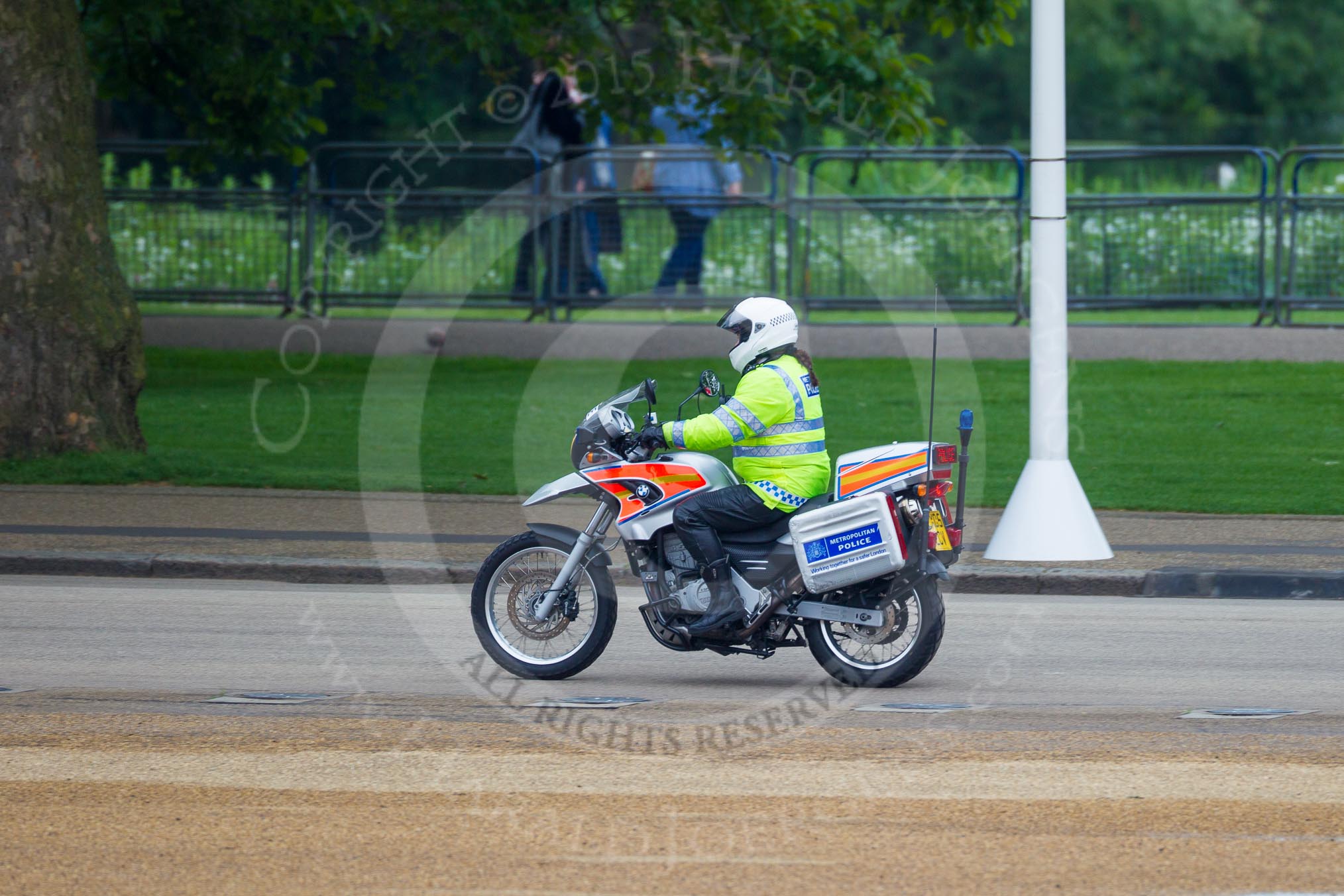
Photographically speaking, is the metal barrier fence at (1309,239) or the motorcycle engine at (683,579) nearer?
the motorcycle engine at (683,579)

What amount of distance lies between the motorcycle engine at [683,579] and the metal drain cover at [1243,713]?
1.87 meters

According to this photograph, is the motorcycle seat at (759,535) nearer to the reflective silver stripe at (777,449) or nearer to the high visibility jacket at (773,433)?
the high visibility jacket at (773,433)

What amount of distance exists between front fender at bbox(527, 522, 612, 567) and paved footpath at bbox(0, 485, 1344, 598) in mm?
2533

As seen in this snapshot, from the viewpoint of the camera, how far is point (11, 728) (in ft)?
21.6

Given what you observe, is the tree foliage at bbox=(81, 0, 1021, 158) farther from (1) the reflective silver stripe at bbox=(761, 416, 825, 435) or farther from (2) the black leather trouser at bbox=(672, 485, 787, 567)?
(2) the black leather trouser at bbox=(672, 485, 787, 567)

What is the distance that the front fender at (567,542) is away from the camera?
759 centimetres

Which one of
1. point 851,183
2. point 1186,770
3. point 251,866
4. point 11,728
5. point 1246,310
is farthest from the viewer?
point 851,183

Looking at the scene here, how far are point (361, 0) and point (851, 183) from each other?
18.0ft

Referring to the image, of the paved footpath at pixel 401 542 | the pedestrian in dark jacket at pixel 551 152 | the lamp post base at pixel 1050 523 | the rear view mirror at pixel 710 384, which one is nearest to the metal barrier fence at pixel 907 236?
the pedestrian in dark jacket at pixel 551 152

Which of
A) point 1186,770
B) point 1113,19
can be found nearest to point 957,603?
point 1186,770

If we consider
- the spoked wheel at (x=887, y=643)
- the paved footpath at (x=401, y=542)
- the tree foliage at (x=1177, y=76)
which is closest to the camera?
the spoked wheel at (x=887, y=643)

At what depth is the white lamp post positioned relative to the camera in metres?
10.3

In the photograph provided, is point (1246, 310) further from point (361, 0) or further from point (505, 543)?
point (505, 543)

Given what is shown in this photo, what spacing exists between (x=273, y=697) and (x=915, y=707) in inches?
96.8
